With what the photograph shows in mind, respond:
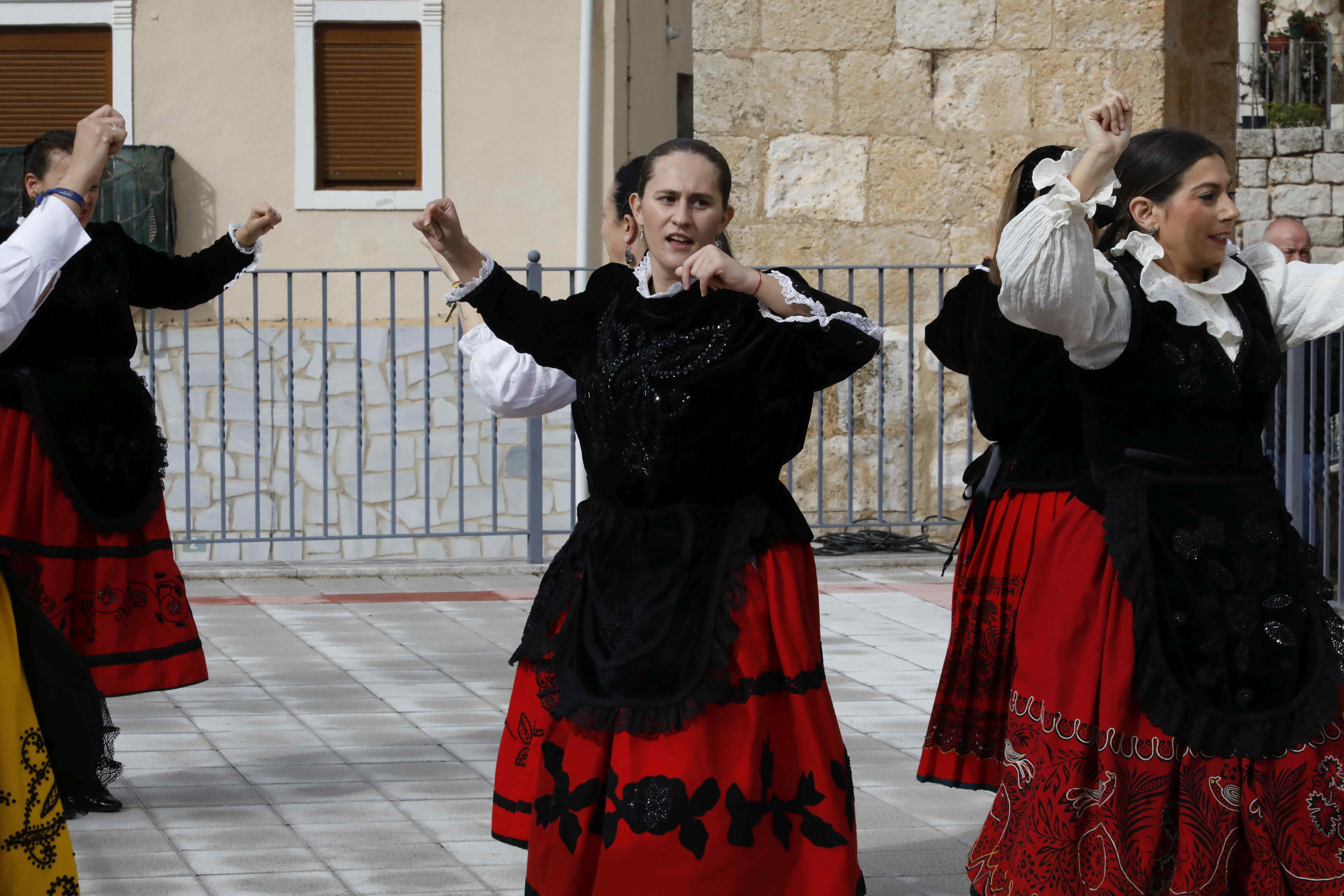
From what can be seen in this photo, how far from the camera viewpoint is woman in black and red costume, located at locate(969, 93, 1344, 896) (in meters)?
3.09

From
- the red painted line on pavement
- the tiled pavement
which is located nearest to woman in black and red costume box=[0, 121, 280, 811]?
the tiled pavement

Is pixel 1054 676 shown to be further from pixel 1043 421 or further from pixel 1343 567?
pixel 1343 567

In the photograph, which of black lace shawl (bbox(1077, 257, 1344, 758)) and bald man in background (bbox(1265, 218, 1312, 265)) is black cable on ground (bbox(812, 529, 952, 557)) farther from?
black lace shawl (bbox(1077, 257, 1344, 758))

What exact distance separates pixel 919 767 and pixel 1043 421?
0.90 meters

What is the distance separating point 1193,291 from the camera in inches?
129

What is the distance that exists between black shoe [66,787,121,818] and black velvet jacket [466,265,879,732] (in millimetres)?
1919

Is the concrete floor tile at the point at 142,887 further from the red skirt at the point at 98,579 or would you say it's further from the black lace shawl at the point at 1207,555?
the black lace shawl at the point at 1207,555

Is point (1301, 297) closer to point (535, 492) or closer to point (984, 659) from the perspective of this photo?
point (984, 659)

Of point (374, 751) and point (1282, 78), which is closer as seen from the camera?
point (374, 751)

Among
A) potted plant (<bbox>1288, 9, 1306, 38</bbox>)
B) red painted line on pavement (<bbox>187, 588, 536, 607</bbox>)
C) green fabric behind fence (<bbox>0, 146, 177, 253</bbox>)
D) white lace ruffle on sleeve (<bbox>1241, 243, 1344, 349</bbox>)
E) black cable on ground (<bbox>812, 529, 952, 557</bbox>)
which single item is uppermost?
potted plant (<bbox>1288, 9, 1306, 38</bbox>)

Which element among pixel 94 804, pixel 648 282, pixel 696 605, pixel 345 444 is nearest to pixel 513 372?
pixel 648 282

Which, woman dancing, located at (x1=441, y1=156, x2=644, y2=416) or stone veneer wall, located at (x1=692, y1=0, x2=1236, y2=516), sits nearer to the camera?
woman dancing, located at (x1=441, y1=156, x2=644, y2=416)

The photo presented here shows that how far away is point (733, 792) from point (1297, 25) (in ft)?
70.0

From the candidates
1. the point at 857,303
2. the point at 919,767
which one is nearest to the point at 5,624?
the point at 919,767
